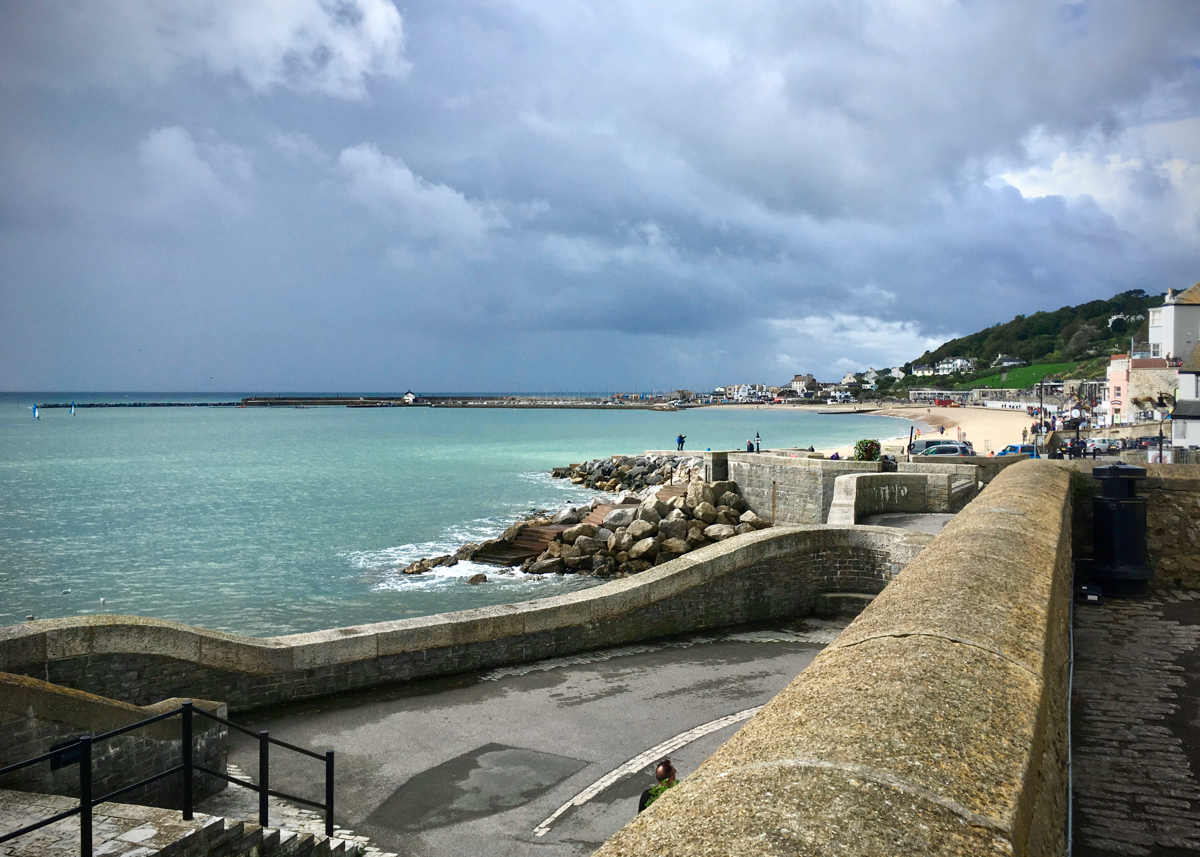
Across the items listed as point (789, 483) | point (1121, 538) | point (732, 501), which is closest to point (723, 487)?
point (732, 501)

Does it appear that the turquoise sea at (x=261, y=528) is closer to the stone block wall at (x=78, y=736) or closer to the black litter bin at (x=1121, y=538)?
the stone block wall at (x=78, y=736)

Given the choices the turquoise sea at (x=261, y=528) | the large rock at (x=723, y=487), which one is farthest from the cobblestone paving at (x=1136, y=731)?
the large rock at (x=723, y=487)

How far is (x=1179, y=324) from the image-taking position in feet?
213

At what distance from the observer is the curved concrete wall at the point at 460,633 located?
25.5 feet

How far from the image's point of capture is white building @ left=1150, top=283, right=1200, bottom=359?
6316cm

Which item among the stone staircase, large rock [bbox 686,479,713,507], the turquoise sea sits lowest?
the turquoise sea

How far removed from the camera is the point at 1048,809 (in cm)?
240

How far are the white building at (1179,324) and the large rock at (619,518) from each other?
186 feet

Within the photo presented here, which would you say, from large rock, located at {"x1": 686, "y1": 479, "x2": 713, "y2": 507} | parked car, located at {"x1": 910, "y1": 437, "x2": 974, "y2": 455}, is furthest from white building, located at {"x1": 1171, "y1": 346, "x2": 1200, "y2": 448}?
large rock, located at {"x1": 686, "y1": 479, "x2": 713, "y2": 507}

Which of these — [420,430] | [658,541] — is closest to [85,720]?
[658,541]

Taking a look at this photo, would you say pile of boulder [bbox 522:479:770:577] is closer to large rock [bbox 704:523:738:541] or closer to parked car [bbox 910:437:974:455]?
large rock [bbox 704:523:738:541]

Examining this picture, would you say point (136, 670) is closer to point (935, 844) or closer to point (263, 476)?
point (935, 844)

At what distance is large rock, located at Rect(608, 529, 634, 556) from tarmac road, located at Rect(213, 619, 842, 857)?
47.4 ft

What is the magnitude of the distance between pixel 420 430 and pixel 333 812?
11566 centimetres
